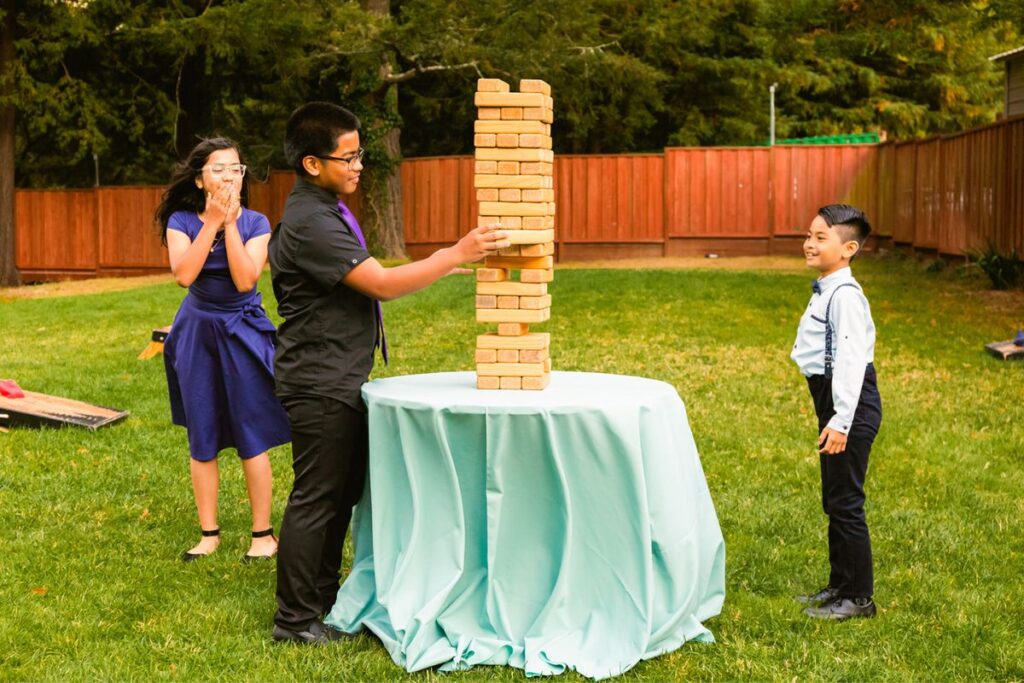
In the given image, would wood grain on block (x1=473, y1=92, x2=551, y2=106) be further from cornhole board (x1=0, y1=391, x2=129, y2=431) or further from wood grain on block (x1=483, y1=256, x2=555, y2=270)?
cornhole board (x1=0, y1=391, x2=129, y2=431)

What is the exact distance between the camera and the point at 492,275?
5137 millimetres

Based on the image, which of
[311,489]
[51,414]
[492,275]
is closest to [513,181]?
[492,275]

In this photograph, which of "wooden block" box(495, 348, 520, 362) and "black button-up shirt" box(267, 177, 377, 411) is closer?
"black button-up shirt" box(267, 177, 377, 411)

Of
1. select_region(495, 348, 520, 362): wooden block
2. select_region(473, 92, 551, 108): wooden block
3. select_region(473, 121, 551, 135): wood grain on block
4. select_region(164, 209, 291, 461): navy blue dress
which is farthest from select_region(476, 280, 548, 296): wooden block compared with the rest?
select_region(164, 209, 291, 461): navy blue dress

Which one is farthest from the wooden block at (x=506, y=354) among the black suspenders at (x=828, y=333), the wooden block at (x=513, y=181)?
the black suspenders at (x=828, y=333)

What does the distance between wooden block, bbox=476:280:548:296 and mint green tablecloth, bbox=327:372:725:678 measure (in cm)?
52

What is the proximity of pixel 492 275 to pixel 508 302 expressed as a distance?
0.41ft

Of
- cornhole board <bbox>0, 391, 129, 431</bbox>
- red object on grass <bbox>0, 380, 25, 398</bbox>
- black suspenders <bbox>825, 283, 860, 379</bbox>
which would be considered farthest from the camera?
red object on grass <bbox>0, 380, 25, 398</bbox>

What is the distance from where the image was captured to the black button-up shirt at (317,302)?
466cm

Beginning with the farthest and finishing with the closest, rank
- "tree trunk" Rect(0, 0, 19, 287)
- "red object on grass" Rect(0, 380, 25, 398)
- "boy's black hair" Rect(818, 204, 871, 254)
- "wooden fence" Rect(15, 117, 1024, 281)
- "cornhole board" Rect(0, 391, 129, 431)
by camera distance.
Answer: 1. "wooden fence" Rect(15, 117, 1024, 281)
2. "tree trunk" Rect(0, 0, 19, 287)
3. "red object on grass" Rect(0, 380, 25, 398)
4. "cornhole board" Rect(0, 391, 129, 431)
5. "boy's black hair" Rect(818, 204, 871, 254)

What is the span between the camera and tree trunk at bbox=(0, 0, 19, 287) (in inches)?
946

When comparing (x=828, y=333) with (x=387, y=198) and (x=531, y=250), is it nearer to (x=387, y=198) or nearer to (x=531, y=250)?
(x=531, y=250)

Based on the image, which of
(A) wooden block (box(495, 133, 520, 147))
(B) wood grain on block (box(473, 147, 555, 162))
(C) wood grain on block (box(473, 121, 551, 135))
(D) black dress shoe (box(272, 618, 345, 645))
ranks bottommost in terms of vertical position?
(D) black dress shoe (box(272, 618, 345, 645))

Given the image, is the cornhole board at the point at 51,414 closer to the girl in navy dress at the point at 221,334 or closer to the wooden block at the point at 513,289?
the girl in navy dress at the point at 221,334
